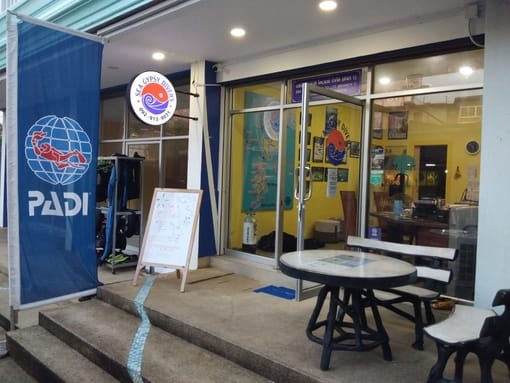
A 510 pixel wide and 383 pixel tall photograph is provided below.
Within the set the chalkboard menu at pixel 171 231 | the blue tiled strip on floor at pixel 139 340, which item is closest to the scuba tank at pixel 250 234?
the chalkboard menu at pixel 171 231

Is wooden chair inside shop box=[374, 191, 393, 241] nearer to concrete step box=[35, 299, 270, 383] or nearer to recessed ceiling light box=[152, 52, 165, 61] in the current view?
concrete step box=[35, 299, 270, 383]

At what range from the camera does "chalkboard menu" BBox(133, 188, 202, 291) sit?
4570 mm

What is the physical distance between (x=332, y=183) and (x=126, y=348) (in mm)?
2728

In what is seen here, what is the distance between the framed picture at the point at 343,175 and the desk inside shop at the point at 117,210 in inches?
113

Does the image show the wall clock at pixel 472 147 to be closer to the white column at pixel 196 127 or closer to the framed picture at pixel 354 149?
the framed picture at pixel 354 149

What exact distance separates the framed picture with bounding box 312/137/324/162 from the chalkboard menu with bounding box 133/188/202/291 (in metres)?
1.34

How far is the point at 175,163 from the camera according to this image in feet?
21.5

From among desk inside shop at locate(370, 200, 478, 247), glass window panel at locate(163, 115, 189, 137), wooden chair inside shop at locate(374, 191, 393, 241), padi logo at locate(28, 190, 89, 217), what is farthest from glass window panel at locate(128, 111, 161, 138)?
desk inside shop at locate(370, 200, 478, 247)

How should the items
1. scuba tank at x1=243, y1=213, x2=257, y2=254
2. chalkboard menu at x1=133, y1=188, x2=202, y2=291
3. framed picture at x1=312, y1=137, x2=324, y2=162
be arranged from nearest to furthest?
chalkboard menu at x1=133, y1=188, x2=202, y2=291 < framed picture at x1=312, y1=137, x2=324, y2=162 < scuba tank at x1=243, y1=213, x2=257, y2=254

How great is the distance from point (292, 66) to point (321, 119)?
70 cm

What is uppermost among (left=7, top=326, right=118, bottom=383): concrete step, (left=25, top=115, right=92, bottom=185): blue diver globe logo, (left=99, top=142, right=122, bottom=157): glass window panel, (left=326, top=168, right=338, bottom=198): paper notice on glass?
(left=99, top=142, right=122, bottom=157): glass window panel

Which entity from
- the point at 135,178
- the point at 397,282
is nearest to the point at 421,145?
the point at 397,282

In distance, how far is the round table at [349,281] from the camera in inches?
104

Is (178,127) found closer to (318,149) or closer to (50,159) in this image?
(318,149)
